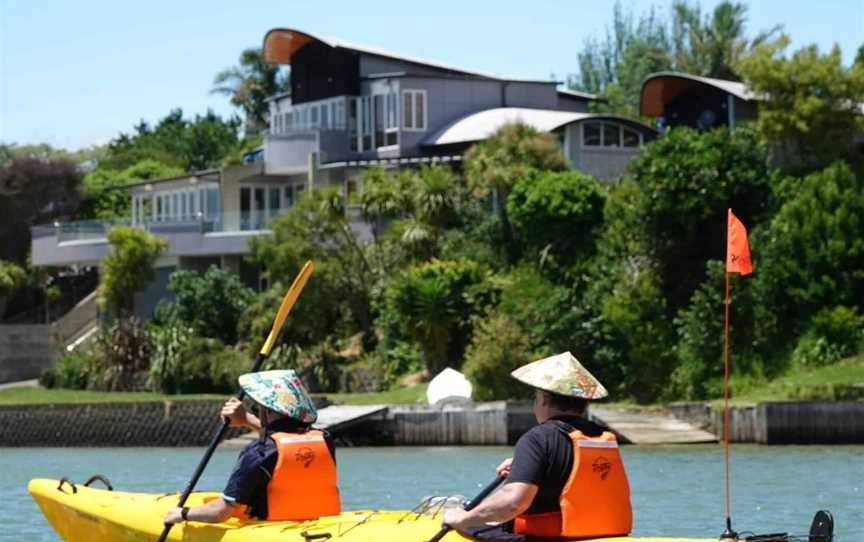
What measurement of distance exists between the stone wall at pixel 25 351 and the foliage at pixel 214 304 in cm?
790

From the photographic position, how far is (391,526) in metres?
13.3

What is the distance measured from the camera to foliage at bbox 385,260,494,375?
144ft

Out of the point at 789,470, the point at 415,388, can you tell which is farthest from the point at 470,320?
the point at 789,470

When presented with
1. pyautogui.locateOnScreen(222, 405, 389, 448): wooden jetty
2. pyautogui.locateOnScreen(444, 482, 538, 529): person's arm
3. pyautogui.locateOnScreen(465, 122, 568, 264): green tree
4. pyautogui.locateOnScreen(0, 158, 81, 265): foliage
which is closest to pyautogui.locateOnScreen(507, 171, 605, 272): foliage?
pyautogui.locateOnScreen(465, 122, 568, 264): green tree

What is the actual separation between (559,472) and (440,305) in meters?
32.4

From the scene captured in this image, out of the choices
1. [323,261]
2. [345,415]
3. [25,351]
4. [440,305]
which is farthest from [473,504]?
[25,351]

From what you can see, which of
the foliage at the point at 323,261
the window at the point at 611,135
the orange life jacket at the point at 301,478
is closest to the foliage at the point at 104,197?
the foliage at the point at 323,261

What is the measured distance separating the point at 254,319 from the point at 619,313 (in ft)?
42.1

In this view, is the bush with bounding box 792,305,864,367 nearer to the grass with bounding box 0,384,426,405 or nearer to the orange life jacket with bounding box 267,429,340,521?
the grass with bounding box 0,384,426,405

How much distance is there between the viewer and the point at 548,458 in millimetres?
11383

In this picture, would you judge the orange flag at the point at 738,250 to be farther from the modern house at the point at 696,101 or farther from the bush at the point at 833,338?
the modern house at the point at 696,101

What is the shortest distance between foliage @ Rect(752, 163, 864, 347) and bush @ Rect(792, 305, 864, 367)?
2.62 ft

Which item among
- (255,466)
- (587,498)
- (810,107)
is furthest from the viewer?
(810,107)

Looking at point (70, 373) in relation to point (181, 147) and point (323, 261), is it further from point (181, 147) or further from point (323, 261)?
point (181, 147)
